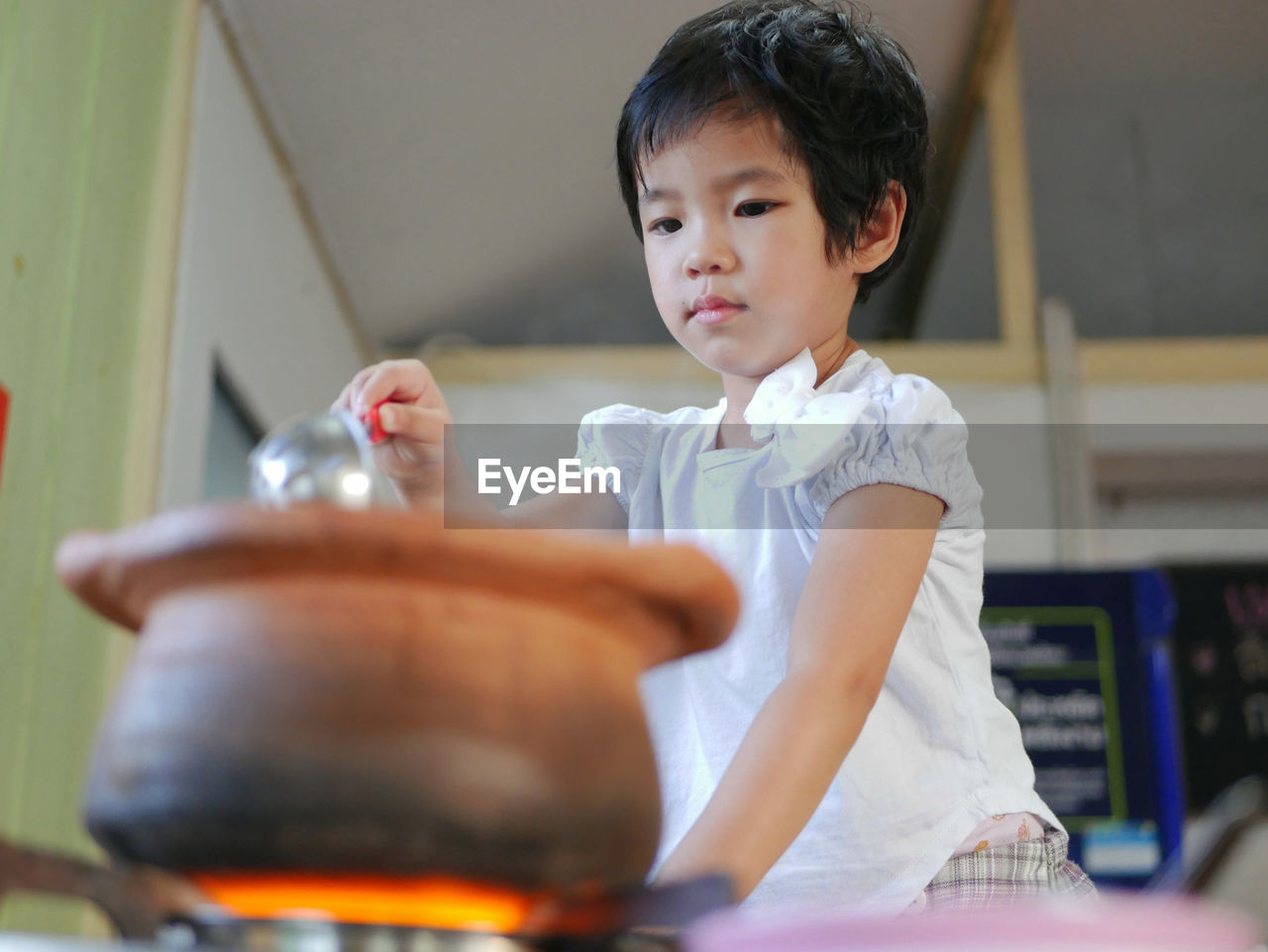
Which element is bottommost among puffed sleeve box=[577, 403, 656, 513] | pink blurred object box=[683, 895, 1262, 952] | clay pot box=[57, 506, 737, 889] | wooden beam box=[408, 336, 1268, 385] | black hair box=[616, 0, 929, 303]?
pink blurred object box=[683, 895, 1262, 952]

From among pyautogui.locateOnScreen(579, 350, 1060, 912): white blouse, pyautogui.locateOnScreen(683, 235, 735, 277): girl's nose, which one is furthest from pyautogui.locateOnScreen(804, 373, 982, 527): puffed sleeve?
pyautogui.locateOnScreen(683, 235, 735, 277): girl's nose

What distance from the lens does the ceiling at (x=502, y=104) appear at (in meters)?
2.25

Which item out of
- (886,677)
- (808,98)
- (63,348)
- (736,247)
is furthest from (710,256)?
(63,348)

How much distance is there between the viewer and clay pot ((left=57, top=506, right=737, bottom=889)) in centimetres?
32

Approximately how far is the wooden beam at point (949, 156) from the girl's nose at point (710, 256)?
80.4 inches

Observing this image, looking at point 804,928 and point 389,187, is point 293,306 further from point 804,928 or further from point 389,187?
point 804,928

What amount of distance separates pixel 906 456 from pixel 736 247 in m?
0.16

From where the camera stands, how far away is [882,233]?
89cm

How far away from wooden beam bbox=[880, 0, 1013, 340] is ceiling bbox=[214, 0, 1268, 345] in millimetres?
32

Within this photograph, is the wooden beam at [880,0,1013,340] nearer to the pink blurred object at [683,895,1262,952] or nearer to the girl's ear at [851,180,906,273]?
the girl's ear at [851,180,906,273]

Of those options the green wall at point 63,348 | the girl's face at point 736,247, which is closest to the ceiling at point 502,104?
the green wall at point 63,348

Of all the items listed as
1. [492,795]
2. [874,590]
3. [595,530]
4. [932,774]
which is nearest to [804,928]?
[492,795]

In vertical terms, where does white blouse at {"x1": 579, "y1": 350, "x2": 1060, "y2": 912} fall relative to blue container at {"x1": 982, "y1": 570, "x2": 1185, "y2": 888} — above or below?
below

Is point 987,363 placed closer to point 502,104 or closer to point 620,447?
point 502,104
